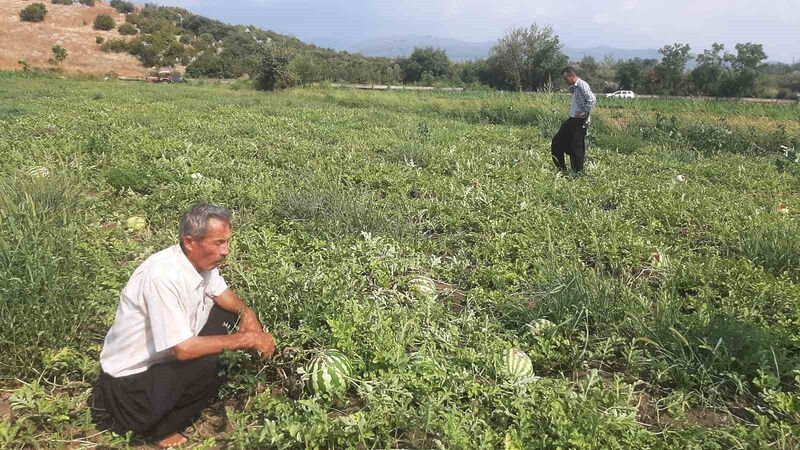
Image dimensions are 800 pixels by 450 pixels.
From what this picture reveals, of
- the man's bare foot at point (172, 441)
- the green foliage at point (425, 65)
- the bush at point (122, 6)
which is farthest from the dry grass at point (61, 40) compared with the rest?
the man's bare foot at point (172, 441)

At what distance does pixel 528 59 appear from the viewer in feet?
134

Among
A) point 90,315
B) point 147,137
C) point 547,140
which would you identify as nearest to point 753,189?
point 547,140

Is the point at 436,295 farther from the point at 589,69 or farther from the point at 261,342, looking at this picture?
the point at 589,69

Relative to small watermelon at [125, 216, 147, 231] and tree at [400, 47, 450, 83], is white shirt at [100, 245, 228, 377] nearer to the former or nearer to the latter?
small watermelon at [125, 216, 147, 231]

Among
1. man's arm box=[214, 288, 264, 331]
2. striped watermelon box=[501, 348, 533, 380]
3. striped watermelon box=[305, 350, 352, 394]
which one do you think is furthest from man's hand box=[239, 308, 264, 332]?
striped watermelon box=[501, 348, 533, 380]

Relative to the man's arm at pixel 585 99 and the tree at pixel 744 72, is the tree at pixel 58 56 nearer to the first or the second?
the man's arm at pixel 585 99

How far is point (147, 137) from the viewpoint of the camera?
27.7ft

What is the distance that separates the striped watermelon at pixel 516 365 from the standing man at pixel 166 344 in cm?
141

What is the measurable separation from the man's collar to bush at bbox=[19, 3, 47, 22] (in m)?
54.2

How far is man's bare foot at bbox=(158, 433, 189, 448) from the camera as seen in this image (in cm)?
261

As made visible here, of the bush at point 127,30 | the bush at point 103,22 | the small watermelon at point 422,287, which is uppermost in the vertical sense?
the bush at point 103,22

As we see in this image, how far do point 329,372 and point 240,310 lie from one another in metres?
0.73

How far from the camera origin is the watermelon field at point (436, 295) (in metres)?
2.59

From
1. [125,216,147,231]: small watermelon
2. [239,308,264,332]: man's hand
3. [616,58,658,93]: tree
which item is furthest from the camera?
[616,58,658,93]: tree
